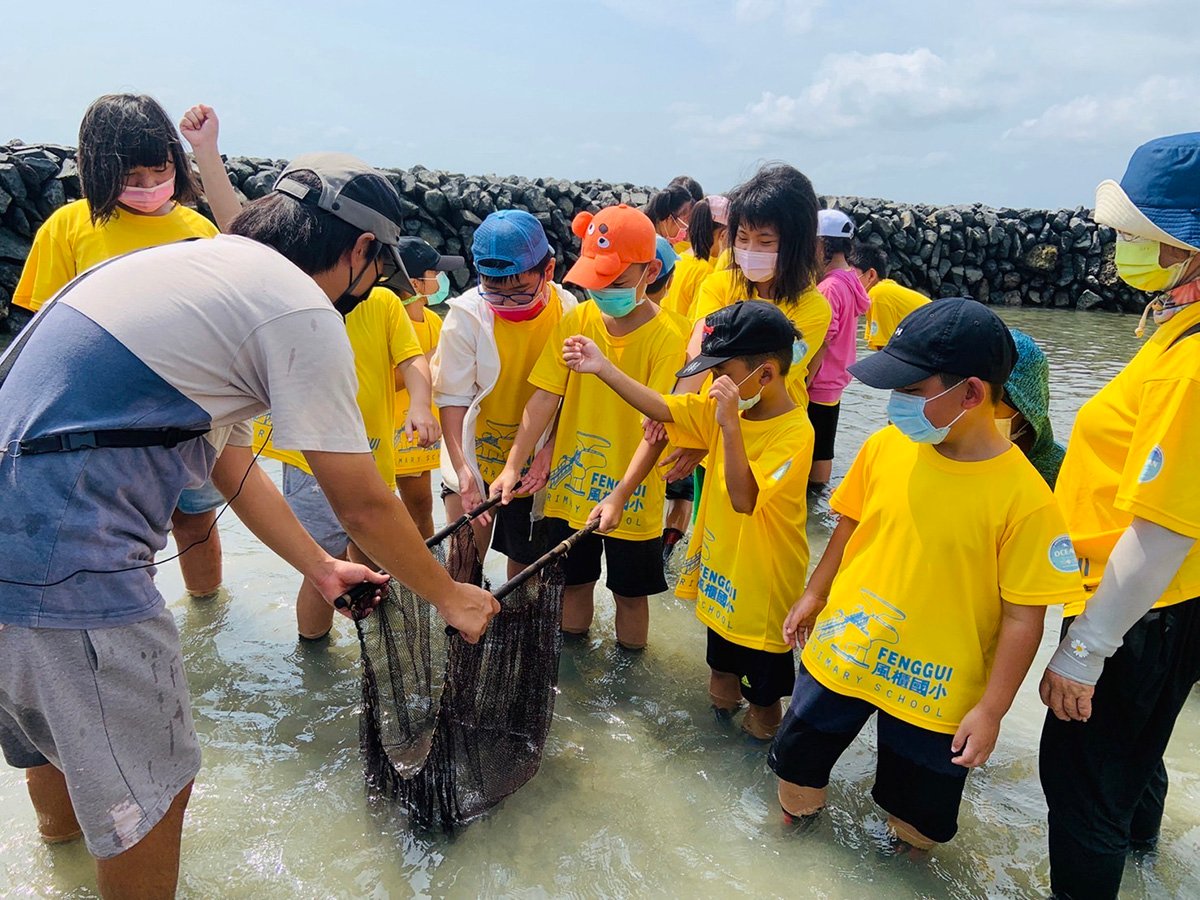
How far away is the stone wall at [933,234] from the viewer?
51.9 ft

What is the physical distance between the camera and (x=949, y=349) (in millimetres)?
2076

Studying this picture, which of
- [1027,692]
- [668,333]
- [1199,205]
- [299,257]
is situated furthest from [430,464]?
[1199,205]

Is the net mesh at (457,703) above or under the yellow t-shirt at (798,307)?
under

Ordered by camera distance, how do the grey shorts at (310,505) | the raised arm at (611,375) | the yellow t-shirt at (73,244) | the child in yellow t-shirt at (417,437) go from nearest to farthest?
the raised arm at (611,375) < the yellow t-shirt at (73,244) < the grey shorts at (310,505) < the child in yellow t-shirt at (417,437)

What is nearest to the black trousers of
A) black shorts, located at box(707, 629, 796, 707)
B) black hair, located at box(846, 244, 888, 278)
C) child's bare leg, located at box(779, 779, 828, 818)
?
child's bare leg, located at box(779, 779, 828, 818)

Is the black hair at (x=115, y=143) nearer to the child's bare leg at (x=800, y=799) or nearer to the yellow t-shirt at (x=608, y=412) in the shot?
the yellow t-shirt at (x=608, y=412)

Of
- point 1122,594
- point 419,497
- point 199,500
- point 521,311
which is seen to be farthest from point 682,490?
point 1122,594

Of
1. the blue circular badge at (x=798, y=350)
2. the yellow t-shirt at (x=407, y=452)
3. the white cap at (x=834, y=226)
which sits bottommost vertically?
the yellow t-shirt at (x=407, y=452)

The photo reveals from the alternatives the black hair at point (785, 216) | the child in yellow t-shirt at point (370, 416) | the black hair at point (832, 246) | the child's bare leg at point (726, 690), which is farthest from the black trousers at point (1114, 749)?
the black hair at point (832, 246)

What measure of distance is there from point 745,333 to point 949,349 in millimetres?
727

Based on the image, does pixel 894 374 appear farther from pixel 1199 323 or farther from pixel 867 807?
pixel 867 807

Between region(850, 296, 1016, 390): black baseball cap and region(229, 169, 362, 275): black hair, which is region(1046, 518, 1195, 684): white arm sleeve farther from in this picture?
region(229, 169, 362, 275): black hair

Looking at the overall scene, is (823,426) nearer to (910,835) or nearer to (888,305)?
(888,305)

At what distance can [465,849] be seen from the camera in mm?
2523
